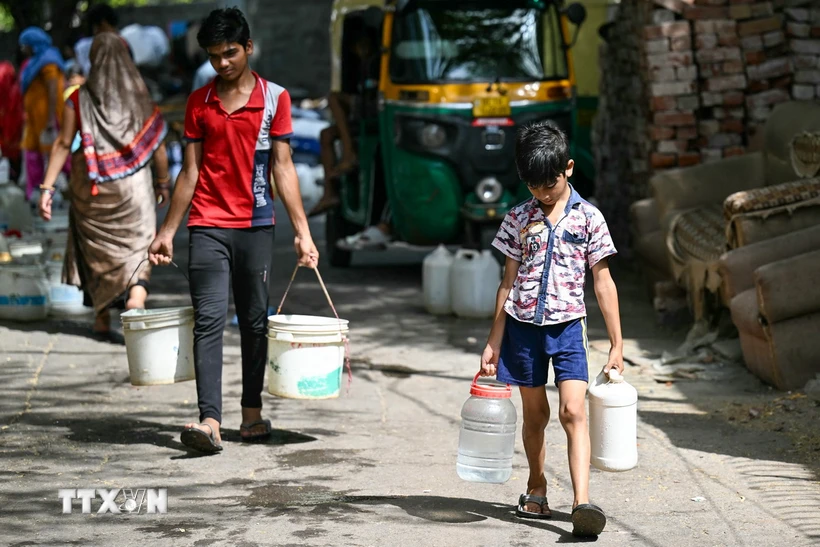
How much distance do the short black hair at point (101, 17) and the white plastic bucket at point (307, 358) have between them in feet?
11.4

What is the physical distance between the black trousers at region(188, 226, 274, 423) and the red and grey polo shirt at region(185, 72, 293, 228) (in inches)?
2.8

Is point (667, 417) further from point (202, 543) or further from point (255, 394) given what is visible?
point (202, 543)

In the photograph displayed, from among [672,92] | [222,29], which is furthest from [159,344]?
[672,92]

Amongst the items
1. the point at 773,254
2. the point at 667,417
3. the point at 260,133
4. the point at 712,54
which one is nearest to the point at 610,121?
the point at 712,54

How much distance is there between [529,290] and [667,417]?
228cm

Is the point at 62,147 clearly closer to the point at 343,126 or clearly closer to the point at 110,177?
the point at 110,177

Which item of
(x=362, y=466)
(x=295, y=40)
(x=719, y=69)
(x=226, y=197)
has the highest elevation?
(x=295, y=40)

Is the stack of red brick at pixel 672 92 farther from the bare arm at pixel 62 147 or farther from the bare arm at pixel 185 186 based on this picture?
the bare arm at pixel 185 186

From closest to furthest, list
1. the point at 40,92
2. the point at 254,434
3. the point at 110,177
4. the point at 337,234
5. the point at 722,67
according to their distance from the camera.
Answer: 1. the point at 254,434
2. the point at 110,177
3. the point at 722,67
4. the point at 337,234
5. the point at 40,92

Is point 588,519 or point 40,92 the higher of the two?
point 40,92

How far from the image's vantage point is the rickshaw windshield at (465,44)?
11289 mm

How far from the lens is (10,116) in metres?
15.5

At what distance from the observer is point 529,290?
512 cm

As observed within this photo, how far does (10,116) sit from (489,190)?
6.87 meters
